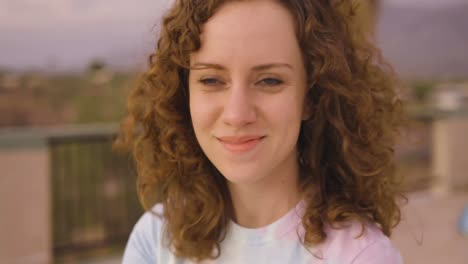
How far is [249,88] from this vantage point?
130 cm

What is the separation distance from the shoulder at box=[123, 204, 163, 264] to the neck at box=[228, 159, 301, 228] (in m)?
0.25

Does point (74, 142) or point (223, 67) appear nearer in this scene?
point (223, 67)

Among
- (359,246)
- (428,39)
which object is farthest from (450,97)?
(359,246)

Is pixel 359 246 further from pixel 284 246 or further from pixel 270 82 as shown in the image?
pixel 270 82

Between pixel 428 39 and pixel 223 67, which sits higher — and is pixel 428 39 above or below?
below

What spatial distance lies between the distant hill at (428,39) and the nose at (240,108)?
8.19 metres

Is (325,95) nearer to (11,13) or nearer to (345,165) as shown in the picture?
(345,165)

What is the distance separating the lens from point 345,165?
1.50m

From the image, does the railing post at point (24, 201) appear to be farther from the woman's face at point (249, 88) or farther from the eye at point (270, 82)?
the eye at point (270, 82)

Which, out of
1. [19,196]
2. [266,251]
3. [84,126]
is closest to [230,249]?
[266,251]

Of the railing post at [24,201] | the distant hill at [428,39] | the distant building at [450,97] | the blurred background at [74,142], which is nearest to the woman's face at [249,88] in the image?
the blurred background at [74,142]

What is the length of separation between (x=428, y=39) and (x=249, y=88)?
9.69 metres

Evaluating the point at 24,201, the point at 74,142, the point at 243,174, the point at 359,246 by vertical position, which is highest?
the point at 243,174

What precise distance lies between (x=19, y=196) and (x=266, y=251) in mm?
3350
